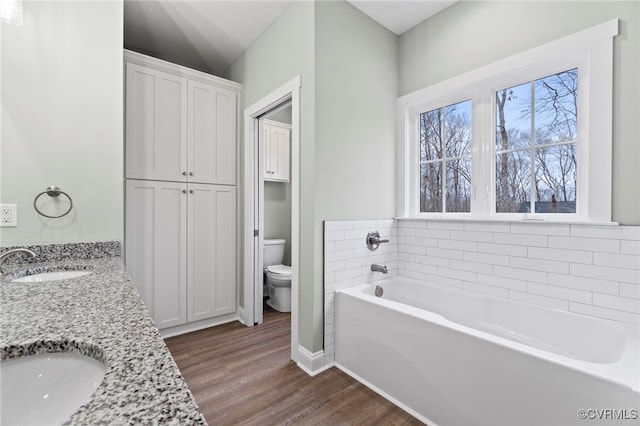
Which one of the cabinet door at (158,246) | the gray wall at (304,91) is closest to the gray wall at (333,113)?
the gray wall at (304,91)

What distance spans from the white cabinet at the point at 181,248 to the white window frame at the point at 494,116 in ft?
5.79

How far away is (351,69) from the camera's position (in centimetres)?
227

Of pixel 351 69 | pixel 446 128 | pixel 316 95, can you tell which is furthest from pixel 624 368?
pixel 351 69

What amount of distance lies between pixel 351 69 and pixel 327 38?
0.29 meters

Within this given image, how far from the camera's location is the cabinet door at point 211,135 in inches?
108

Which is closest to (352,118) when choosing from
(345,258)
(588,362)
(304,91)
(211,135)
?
(304,91)

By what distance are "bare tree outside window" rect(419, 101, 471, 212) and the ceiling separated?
2.69 ft

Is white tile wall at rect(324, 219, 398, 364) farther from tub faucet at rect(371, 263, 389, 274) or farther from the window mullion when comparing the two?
the window mullion

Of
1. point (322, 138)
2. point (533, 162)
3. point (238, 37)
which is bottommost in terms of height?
point (533, 162)

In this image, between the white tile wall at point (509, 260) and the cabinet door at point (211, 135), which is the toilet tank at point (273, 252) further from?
the white tile wall at point (509, 260)

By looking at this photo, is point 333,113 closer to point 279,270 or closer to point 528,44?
point 528,44

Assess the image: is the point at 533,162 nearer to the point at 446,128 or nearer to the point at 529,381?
the point at 446,128

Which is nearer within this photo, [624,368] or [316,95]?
[624,368]

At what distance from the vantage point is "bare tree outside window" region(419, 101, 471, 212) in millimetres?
2297
